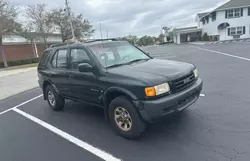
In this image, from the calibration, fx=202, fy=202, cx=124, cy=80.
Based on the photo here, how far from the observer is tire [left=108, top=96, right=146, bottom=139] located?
3506mm

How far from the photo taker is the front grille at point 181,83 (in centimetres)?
350

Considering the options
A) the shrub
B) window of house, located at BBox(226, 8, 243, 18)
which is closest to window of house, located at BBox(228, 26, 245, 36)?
window of house, located at BBox(226, 8, 243, 18)

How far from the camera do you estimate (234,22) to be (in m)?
35.0

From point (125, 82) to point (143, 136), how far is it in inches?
44.3

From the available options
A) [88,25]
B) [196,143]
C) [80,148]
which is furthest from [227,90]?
[88,25]

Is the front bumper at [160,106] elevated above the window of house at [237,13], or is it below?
below

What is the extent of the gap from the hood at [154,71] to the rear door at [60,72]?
160cm

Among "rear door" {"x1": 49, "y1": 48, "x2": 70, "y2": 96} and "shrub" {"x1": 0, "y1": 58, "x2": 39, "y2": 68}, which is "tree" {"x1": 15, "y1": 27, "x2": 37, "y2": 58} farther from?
"rear door" {"x1": 49, "y1": 48, "x2": 70, "y2": 96}

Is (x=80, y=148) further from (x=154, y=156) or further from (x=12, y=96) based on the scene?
(x=12, y=96)

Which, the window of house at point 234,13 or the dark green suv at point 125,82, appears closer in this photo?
the dark green suv at point 125,82

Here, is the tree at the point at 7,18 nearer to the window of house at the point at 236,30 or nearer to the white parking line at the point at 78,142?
the white parking line at the point at 78,142

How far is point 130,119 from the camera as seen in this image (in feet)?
12.0

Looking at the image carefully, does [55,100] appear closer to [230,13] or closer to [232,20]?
[232,20]

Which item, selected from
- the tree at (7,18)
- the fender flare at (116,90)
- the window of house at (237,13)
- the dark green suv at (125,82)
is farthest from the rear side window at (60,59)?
the window of house at (237,13)
